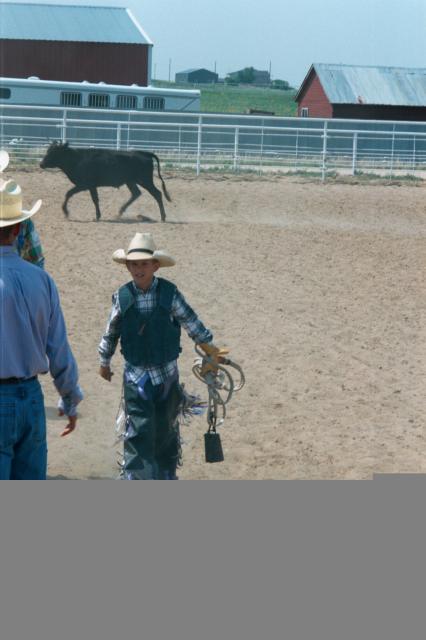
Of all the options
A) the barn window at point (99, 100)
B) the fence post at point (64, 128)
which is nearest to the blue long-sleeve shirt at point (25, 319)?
the barn window at point (99, 100)

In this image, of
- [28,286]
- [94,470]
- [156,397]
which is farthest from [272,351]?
[28,286]

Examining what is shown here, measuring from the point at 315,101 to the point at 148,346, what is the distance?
22.3 feet

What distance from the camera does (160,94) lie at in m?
10.0

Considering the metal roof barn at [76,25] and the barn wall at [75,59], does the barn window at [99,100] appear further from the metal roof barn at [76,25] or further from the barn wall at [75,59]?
the metal roof barn at [76,25]

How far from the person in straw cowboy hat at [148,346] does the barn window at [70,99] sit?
A: 19.3ft

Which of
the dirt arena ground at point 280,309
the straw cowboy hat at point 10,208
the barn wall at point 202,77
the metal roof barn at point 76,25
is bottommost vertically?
the dirt arena ground at point 280,309

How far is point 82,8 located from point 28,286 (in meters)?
4.32

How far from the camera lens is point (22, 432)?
343cm

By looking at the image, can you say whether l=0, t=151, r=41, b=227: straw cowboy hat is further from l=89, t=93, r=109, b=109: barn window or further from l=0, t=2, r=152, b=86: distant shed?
l=89, t=93, r=109, b=109: barn window

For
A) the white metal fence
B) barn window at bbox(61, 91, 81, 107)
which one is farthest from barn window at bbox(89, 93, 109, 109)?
the white metal fence

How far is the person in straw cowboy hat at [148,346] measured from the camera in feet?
14.3

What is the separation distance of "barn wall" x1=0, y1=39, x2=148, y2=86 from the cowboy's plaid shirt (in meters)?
3.62

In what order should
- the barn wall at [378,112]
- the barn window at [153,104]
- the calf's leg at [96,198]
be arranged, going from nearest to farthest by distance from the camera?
the calf's leg at [96,198] < the barn window at [153,104] < the barn wall at [378,112]

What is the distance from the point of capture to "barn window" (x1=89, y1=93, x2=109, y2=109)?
9.93 m
